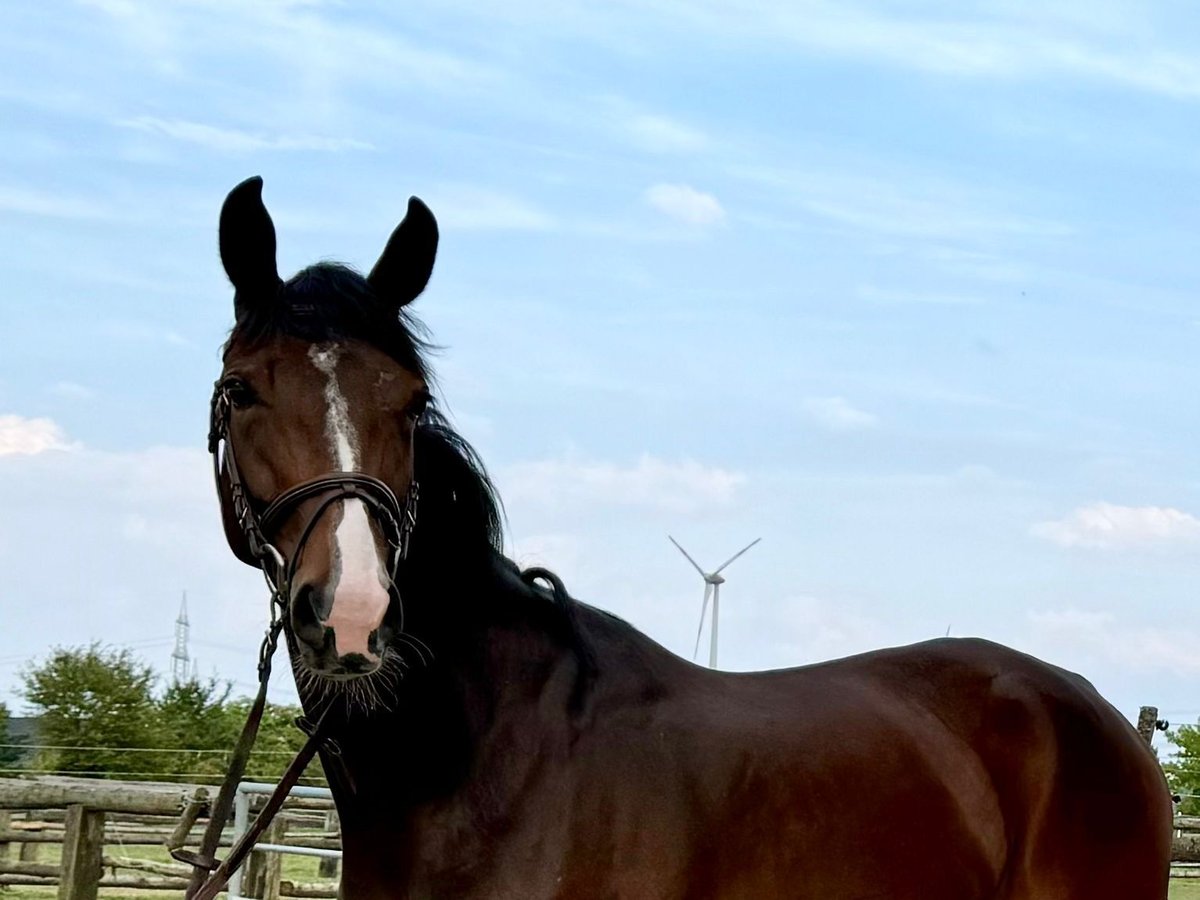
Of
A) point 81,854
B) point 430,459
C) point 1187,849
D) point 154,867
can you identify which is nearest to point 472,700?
point 430,459

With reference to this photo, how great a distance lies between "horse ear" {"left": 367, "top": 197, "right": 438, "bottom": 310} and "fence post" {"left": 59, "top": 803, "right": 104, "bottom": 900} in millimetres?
7942

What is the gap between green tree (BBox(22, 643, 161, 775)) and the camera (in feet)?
85.8

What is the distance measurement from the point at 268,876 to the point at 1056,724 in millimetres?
11560

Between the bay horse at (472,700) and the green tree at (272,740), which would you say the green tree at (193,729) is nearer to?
the green tree at (272,740)

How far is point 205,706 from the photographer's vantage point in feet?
98.8

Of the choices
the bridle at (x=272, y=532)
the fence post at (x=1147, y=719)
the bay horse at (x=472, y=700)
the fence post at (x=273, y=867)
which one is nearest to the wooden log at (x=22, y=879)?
the fence post at (x=273, y=867)

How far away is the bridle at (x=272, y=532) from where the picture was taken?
313cm

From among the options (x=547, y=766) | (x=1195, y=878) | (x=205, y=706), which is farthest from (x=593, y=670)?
(x=205, y=706)

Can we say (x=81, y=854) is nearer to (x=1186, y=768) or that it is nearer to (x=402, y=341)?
(x=402, y=341)

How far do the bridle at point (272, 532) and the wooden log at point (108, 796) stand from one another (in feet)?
23.5

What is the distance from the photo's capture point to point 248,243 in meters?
3.53

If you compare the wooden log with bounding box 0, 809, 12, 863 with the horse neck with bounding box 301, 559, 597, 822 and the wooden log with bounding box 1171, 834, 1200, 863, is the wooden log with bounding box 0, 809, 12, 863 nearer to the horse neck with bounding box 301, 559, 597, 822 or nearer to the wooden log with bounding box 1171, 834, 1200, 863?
the wooden log with bounding box 1171, 834, 1200, 863

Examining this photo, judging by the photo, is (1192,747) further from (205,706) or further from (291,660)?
(291,660)

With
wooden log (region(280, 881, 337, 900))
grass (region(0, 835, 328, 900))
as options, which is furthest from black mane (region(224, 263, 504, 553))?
wooden log (region(280, 881, 337, 900))
